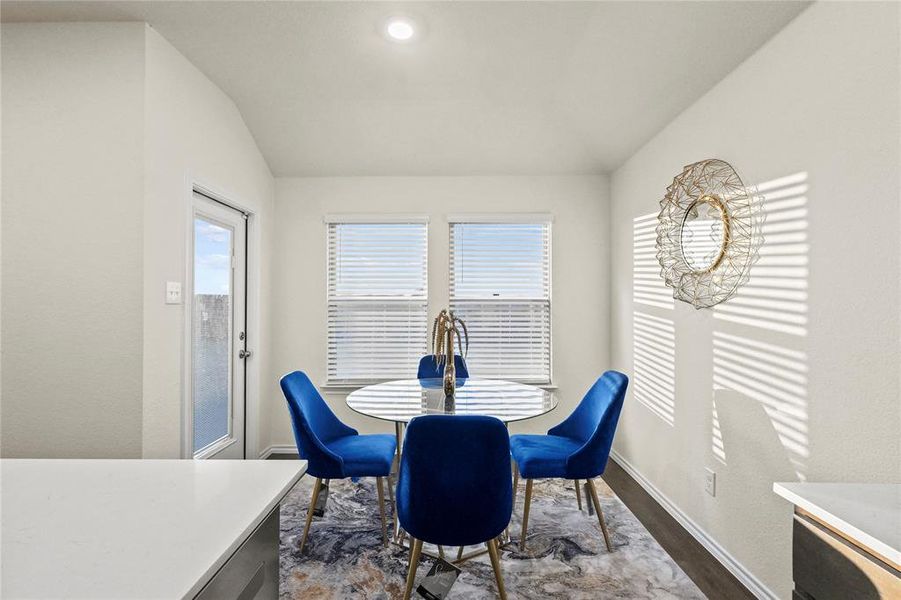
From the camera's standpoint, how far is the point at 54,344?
2080mm

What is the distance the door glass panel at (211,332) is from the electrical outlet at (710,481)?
301 centimetres

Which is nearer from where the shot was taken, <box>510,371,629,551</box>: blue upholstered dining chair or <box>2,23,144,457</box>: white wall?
<box>2,23,144,457</box>: white wall

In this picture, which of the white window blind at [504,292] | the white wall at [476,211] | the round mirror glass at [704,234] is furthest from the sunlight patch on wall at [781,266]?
the white window blind at [504,292]

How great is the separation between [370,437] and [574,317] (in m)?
2.05

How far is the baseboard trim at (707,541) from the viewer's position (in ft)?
6.32

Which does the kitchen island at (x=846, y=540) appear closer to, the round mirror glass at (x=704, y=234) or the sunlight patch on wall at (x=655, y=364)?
the round mirror glass at (x=704, y=234)

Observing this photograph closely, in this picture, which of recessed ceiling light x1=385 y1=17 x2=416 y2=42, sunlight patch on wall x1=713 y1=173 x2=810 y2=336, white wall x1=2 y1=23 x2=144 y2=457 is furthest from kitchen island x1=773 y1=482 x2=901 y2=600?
white wall x1=2 y1=23 x2=144 y2=457

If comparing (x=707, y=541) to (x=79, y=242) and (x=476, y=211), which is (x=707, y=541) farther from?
(x=79, y=242)

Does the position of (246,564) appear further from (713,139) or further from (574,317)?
(574,317)

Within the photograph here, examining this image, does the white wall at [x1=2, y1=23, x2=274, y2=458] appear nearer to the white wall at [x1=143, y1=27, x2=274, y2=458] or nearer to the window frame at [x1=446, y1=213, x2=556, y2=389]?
the white wall at [x1=143, y1=27, x2=274, y2=458]

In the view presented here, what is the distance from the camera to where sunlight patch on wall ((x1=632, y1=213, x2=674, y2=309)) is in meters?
2.90

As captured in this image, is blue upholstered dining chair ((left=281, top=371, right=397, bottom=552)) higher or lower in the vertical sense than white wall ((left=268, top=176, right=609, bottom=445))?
lower

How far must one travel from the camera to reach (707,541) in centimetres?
231

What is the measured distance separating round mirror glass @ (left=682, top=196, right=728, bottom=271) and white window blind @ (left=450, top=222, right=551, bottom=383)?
1442 mm
